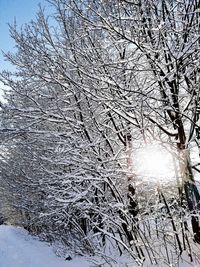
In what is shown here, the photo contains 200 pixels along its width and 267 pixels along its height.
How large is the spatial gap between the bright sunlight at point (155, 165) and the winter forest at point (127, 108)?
2cm

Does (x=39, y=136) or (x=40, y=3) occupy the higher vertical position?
(x=40, y=3)

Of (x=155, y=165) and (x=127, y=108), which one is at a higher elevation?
(x=127, y=108)

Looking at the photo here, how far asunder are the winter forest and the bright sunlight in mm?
18

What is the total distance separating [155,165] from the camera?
5914 millimetres

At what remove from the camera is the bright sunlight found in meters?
5.65

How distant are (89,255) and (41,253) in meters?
5.92

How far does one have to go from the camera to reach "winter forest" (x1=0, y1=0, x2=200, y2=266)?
5172mm

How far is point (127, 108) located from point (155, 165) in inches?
41.1

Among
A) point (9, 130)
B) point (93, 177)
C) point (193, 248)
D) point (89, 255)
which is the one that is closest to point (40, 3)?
point (9, 130)

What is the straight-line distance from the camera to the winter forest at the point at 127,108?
204 inches

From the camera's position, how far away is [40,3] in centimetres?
788

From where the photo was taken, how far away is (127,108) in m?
5.61

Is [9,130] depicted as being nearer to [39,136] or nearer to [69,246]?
[39,136]

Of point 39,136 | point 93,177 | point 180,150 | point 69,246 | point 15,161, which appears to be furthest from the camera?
point 15,161
